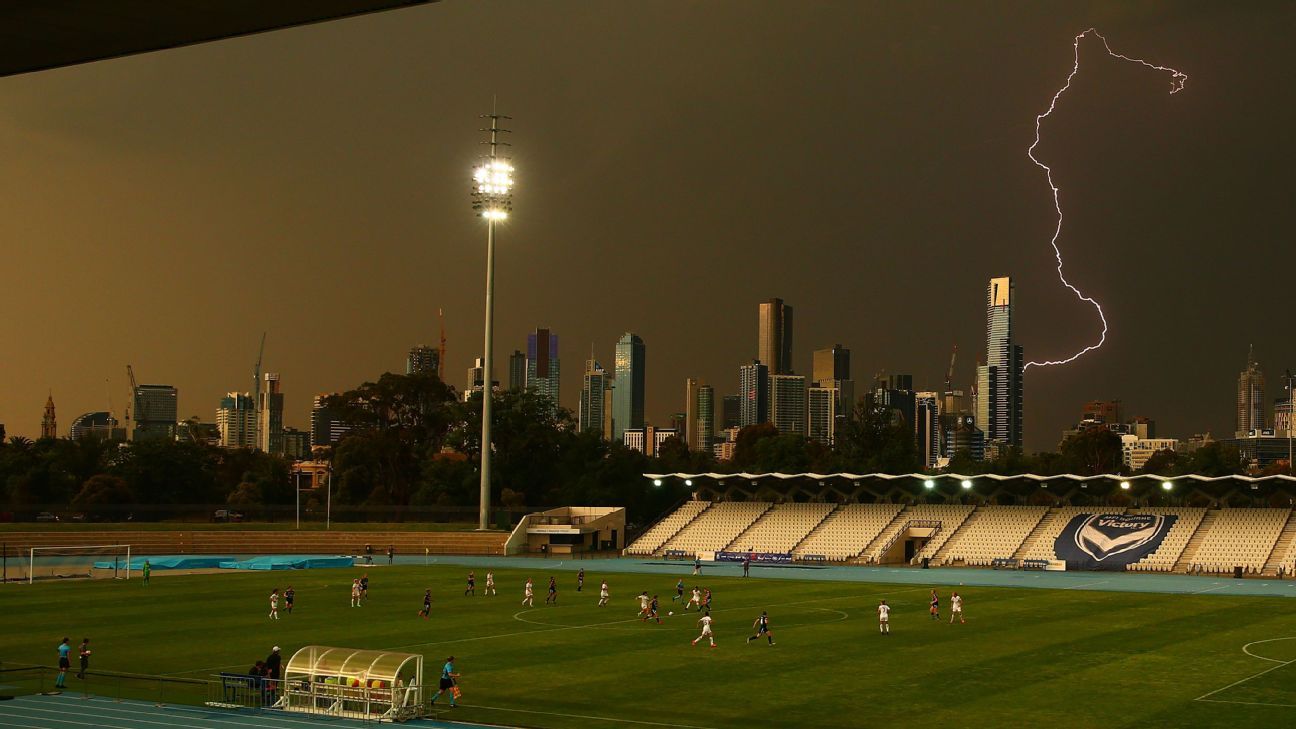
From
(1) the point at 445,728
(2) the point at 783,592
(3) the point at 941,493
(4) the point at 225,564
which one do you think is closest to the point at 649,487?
(3) the point at 941,493

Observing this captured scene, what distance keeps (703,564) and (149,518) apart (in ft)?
146

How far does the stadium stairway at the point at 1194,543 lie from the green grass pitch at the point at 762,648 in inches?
827

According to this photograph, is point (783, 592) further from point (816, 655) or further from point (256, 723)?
point (256, 723)

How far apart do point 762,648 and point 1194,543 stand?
179ft

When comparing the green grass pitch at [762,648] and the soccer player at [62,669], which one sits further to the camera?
the soccer player at [62,669]

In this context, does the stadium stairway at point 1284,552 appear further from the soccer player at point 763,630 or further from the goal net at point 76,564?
the goal net at point 76,564

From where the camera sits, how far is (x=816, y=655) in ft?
144

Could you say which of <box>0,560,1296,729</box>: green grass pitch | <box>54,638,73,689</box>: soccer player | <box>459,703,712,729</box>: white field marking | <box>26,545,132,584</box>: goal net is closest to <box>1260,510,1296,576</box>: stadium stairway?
<box>0,560,1296,729</box>: green grass pitch

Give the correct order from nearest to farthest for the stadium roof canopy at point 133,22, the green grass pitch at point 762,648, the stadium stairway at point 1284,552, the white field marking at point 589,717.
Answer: the stadium roof canopy at point 133,22
the white field marking at point 589,717
the green grass pitch at point 762,648
the stadium stairway at point 1284,552

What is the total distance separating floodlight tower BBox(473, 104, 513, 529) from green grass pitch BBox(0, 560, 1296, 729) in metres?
30.1

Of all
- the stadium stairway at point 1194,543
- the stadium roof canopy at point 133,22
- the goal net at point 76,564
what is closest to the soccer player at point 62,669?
the stadium roof canopy at point 133,22

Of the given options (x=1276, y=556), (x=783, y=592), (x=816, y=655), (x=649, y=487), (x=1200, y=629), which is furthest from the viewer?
(x=649, y=487)

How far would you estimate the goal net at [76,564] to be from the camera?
76.8m

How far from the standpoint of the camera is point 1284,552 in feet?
281
